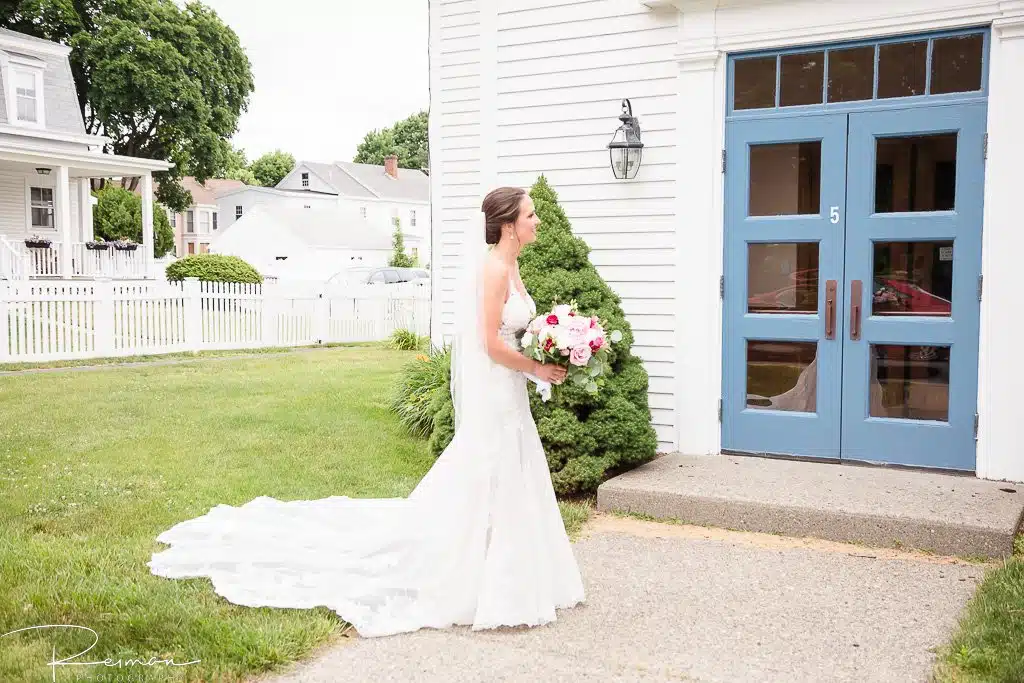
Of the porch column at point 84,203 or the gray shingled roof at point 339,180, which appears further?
the gray shingled roof at point 339,180

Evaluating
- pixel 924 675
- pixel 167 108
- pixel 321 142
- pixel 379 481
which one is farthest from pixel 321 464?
pixel 321 142

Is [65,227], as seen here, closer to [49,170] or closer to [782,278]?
[49,170]

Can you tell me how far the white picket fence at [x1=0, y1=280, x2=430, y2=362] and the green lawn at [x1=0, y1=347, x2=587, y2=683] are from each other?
1.72m

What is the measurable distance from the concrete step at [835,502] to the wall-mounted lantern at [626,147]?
2173 mm

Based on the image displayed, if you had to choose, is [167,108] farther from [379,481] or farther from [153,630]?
[153,630]

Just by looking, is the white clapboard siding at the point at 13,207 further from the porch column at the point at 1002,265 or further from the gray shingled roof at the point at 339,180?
the gray shingled roof at the point at 339,180

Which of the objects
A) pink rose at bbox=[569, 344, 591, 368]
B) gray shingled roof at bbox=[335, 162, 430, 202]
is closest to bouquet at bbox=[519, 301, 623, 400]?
pink rose at bbox=[569, 344, 591, 368]

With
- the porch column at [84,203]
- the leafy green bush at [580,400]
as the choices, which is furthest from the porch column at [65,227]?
the leafy green bush at [580,400]

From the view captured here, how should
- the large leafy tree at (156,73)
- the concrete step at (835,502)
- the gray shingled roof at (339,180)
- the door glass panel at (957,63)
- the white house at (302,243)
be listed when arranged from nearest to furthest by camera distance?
the concrete step at (835,502), the door glass panel at (957,63), the large leafy tree at (156,73), the white house at (302,243), the gray shingled roof at (339,180)

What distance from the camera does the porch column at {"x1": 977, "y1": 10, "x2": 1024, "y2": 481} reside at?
224 inches

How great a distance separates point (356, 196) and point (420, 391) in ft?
146

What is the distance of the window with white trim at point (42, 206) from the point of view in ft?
82.3

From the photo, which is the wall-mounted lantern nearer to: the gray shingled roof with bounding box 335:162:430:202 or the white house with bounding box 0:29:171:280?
the white house with bounding box 0:29:171:280

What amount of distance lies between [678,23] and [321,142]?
79.3m
